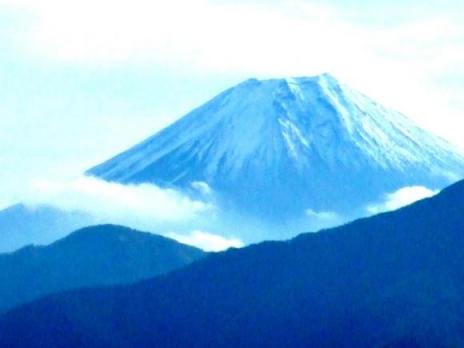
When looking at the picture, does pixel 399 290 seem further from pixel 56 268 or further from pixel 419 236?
pixel 56 268

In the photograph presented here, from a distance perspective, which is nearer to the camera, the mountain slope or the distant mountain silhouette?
the mountain slope

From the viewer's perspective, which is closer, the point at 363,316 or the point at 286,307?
the point at 363,316

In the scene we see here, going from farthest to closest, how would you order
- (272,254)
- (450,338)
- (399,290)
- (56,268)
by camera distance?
(56,268)
(272,254)
(399,290)
(450,338)

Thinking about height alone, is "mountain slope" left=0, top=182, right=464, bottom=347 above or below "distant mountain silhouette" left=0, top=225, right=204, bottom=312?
below

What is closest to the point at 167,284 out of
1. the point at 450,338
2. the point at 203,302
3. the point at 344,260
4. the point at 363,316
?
the point at 203,302
